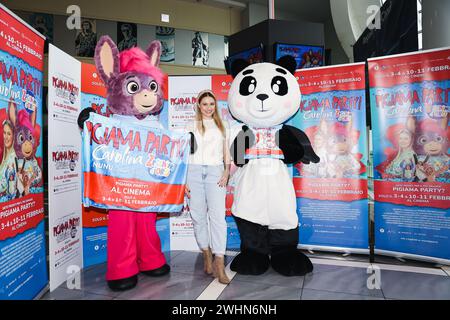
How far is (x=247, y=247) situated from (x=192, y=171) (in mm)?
793

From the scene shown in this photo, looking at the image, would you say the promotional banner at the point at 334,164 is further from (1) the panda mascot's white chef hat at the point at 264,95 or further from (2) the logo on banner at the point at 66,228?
(2) the logo on banner at the point at 66,228

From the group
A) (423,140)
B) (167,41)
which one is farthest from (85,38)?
Result: (423,140)

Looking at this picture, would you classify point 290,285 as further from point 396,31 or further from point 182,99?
point 396,31

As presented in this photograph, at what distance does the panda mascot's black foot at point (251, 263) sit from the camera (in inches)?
97.4

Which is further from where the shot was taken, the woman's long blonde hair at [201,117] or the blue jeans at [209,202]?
the woman's long blonde hair at [201,117]

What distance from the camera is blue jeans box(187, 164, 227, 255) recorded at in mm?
2334

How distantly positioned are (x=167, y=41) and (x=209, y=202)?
8.10 meters

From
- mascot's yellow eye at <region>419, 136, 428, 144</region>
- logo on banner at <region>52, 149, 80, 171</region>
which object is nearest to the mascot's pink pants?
logo on banner at <region>52, 149, 80, 171</region>

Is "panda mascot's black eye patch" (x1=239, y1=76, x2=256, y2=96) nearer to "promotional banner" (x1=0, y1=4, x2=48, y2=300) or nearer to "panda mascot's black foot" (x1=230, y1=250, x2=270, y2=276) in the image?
"panda mascot's black foot" (x1=230, y1=250, x2=270, y2=276)

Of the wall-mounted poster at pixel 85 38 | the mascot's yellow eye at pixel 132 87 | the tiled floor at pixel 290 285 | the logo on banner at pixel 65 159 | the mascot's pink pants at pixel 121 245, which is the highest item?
the wall-mounted poster at pixel 85 38

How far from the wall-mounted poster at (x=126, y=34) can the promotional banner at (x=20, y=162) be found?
7246mm

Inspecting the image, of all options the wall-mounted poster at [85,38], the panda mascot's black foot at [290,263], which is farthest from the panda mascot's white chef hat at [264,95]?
the wall-mounted poster at [85,38]
